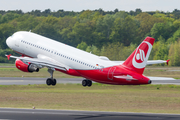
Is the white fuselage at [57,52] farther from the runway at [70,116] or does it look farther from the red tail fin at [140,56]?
the runway at [70,116]

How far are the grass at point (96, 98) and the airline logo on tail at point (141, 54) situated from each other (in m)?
4.86

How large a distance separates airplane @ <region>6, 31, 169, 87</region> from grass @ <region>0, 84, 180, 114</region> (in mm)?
2514

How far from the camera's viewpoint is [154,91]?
6319cm

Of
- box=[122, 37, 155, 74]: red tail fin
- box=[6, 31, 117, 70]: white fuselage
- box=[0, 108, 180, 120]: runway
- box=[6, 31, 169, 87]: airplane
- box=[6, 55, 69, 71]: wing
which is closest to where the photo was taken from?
box=[0, 108, 180, 120]: runway

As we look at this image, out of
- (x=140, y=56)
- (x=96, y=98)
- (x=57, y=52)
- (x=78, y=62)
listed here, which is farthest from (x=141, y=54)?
(x=57, y=52)

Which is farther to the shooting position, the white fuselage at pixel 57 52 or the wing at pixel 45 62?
the wing at pixel 45 62

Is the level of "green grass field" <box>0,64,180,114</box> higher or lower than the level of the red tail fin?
lower

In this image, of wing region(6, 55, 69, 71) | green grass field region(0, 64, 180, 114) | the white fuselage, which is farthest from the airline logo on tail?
wing region(6, 55, 69, 71)

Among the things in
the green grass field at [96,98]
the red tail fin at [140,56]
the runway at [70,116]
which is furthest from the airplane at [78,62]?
the runway at [70,116]

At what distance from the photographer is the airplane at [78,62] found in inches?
2108

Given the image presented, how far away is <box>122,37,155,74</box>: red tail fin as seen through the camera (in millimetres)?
51188

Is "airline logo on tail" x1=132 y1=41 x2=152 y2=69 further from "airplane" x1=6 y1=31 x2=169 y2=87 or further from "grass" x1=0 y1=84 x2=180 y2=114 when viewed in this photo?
"grass" x1=0 y1=84 x2=180 y2=114

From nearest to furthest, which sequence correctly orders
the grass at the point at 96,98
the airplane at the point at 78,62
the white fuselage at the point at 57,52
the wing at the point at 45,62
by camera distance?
the grass at the point at 96,98
the airplane at the point at 78,62
the white fuselage at the point at 57,52
the wing at the point at 45,62

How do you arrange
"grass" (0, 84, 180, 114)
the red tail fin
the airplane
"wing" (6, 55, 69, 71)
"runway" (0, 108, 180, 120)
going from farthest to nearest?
"wing" (6, 55, 69, 71), the airplane, the red tail fin, "grass" (0, 84, 180, 114), "runway" (0, 108, 180, 120)
